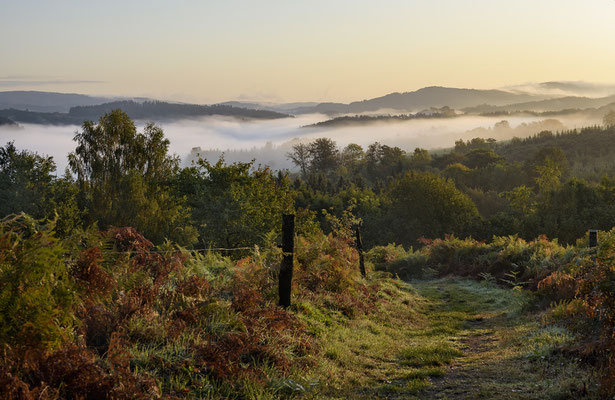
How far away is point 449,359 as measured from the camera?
8578 millimetres

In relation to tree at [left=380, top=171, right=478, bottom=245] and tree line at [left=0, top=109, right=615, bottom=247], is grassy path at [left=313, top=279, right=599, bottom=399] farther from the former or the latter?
tree at [left=380, top=171, right=478, bottom=245]

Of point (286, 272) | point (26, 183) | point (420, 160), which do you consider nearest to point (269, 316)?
point (286, 272)

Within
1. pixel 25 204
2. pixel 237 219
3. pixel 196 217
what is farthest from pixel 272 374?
pixel 25 204

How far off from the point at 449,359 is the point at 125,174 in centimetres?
5542

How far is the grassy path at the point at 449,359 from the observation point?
6.63 metres

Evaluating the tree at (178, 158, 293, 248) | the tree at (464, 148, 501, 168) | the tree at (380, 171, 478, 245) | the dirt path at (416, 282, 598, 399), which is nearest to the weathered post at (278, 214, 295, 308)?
the dirt path at (416, 282, 598, 399)

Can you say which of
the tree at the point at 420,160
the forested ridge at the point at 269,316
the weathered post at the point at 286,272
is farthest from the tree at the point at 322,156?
the weathered post at the point at 286,272

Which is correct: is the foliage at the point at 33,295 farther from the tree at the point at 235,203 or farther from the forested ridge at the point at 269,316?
the tree at the point at 235,203

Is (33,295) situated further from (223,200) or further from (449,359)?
(223,200)

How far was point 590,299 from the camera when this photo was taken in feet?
20.0

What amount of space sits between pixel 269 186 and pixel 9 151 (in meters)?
37.2

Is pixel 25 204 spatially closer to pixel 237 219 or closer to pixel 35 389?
pixel 237 219

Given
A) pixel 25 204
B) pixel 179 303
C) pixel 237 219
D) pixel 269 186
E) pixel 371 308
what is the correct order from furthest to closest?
pixel 25 204 < pixel 269 186 < pixel 237 219 < pixel 371 308 < pixel 179 303

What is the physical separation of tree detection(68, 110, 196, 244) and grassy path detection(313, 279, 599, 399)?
4184 centimetres
